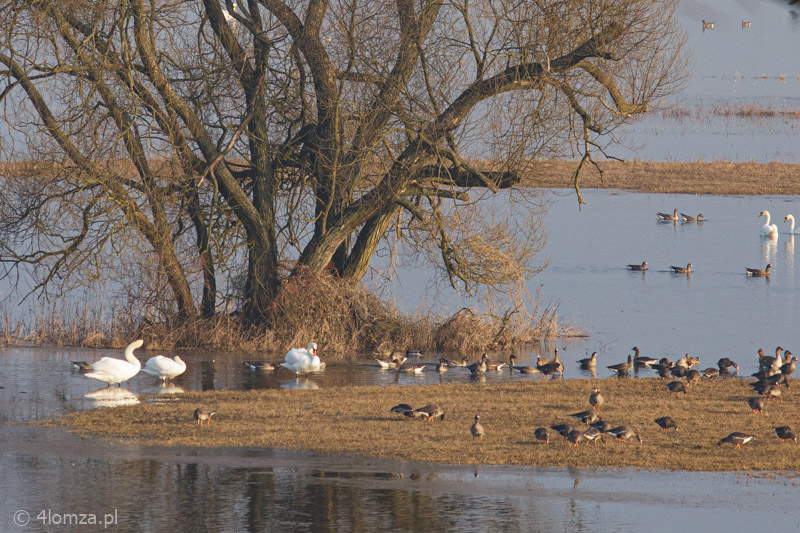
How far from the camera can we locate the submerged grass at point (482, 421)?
14.5 metres

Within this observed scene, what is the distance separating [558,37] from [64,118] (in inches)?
372

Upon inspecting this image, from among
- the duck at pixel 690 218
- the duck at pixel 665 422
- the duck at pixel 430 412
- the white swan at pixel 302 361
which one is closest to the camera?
the duck at pixel 665 422

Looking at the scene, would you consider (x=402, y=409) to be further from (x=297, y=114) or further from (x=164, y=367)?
(x=297, y=114)

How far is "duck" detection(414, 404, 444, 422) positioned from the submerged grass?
172 millimetres

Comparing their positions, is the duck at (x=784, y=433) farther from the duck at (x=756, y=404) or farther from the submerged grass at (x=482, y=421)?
the duck at (x=756, y=404)

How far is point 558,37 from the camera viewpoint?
70.4 ft

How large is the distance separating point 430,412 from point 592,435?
8.15 ft

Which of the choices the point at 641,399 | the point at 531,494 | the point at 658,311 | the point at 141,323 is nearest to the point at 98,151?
the point at 141,323

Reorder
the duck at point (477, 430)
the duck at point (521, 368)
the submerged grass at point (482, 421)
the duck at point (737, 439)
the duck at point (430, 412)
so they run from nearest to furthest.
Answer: the submerged grass at point (482, 421) < the duck at point (737, 439) < the duck at point (477, 430) < the duck at point (430, 412) < the duck at point (521, 368)

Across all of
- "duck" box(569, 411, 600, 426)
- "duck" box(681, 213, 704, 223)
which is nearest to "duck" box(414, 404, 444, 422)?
"duck" box(569, 411, 600, 426)

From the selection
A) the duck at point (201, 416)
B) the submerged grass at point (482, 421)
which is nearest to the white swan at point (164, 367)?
the submerged grass at point (482, 421)

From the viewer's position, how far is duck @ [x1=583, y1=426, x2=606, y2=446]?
49.2 ft

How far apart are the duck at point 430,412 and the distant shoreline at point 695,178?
37.0 meters

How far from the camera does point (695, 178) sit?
55750mm
